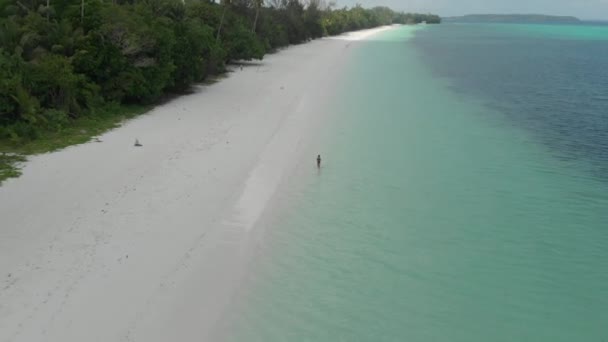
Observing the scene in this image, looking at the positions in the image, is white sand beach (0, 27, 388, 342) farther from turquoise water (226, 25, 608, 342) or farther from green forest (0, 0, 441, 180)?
green forest (0, 0, 441, 180)

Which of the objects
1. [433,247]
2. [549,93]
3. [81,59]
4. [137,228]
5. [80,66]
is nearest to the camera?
[137,228]

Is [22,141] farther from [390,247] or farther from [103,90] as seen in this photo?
[390,247]

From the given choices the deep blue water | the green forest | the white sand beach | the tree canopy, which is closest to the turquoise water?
the white sand beach

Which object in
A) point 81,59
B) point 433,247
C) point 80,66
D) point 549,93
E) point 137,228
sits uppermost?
point 81,59

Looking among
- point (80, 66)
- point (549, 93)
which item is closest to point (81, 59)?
point (80, 66)

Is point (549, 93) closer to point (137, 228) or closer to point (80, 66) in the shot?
point (80, 66)

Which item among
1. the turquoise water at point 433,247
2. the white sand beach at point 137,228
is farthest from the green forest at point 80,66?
the turquoise water at point 433,247
